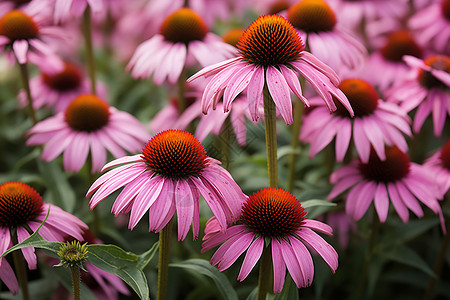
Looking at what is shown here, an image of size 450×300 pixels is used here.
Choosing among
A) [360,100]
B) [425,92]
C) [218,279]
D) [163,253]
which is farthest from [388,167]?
[163,253]

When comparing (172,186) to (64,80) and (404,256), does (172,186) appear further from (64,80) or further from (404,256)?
(64,80)

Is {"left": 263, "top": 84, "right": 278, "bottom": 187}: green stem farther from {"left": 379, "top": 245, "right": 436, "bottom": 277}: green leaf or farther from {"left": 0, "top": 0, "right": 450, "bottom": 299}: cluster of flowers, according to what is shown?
{"left": 379, "top": 245, "right": 436, "bottom": 277}: green leaf

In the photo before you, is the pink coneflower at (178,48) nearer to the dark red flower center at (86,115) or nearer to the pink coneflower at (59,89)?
the dark red flower center at (86,115)

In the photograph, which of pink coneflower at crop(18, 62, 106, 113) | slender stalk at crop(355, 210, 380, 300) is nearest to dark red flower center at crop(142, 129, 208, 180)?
slender stalk at crop(355, 210, 380, 300)

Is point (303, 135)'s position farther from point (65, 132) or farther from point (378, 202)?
point (65, 132)

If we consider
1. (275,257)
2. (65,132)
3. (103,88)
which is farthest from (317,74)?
(103,88)
